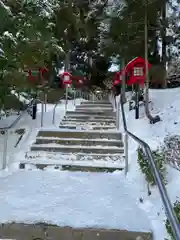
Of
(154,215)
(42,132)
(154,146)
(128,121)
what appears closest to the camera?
(154,215)

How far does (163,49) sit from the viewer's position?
11.1 metres

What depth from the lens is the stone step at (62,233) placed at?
2.82 m

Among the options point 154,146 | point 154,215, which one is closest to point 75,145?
point 154,146

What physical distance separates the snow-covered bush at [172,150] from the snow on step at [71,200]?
675 mm

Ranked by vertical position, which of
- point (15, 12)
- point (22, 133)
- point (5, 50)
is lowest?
point (22, 133)

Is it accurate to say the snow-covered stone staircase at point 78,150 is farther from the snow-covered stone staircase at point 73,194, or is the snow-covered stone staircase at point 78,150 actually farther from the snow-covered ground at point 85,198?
the snow-covered ground at point 85,198

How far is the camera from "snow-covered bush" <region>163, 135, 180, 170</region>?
389 cm

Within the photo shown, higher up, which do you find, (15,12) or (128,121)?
(15,12)

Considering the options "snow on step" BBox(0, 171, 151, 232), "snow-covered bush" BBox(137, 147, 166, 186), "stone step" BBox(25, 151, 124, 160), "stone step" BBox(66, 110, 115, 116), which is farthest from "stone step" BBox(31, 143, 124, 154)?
"stone step" BBox(66, 110, 115, 116)

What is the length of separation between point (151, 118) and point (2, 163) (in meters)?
3.43

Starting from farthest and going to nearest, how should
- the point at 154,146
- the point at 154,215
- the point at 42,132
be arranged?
the point at 42,132
the point at 154,146
the point at 154,215

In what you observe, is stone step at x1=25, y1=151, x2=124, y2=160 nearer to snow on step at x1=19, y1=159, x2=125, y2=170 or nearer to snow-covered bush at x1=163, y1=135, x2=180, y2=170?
snow on step at x1=19, y1=159, x2=125, y2=170

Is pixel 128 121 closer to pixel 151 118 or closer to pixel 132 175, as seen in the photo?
pixel 151 118

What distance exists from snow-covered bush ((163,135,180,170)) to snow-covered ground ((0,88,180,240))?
0.14 metres
